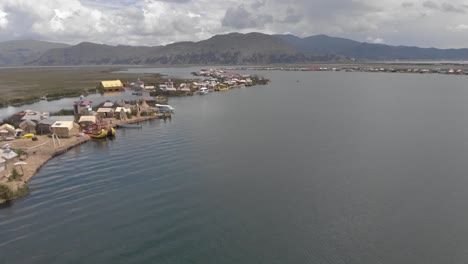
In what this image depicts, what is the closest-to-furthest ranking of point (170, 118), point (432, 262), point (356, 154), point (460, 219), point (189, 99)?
point (432, 262) → point (460, 219) → point (356, 154) → point (170, 118) → point (189, 99)

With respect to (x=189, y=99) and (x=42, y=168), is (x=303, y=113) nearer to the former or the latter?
(x=189, y=99)

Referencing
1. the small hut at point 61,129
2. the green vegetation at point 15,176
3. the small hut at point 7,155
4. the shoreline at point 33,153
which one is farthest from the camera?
the small hut at point 61,129

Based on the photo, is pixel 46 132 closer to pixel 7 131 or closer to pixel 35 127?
pixel 35 127

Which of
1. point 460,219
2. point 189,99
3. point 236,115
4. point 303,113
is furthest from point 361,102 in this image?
point 460,219

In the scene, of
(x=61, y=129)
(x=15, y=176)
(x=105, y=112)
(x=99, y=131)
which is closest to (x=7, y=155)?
(x=15, y=176)

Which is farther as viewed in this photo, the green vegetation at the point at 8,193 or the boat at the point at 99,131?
the boat at the point at 99,131

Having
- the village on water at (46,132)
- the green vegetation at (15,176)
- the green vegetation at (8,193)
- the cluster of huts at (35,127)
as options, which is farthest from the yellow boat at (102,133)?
the green vegetation at (8,193)

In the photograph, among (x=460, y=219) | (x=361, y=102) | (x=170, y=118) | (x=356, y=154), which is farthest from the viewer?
(x=361, y=102)

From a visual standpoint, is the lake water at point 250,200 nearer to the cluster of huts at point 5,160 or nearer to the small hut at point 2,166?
the cluster of huts at point 5,160
